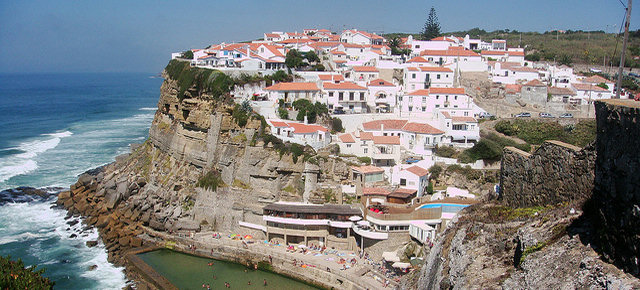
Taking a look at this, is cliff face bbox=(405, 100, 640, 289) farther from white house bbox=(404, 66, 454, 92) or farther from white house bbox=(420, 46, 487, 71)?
white house bbox=(420, 46, 487, 71)

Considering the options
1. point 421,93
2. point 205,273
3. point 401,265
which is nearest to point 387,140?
point 421,93

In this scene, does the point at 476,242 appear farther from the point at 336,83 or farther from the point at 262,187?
the point at 336,83

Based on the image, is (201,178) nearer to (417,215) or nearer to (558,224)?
(417,215)

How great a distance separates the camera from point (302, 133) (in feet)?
103

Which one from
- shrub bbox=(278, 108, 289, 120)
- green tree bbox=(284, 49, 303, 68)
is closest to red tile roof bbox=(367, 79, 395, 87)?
green tree bbox=(284, 49, 303, 68)

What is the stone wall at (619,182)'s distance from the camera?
15.9 feet

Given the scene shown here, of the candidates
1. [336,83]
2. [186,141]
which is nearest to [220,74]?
[186,141]

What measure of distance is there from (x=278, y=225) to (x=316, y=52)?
26229 millimetres

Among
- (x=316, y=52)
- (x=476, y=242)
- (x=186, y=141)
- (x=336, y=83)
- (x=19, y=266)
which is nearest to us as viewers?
(x=476, y=242)

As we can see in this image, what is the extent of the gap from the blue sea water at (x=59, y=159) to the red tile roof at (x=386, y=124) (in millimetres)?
17834

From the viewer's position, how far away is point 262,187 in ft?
98.4

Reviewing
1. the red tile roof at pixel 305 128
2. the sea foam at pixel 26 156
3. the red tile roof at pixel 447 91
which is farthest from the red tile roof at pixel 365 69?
the sea foam at pixel 26 156

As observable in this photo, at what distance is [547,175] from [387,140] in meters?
23.4

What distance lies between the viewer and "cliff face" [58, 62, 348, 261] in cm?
2930
